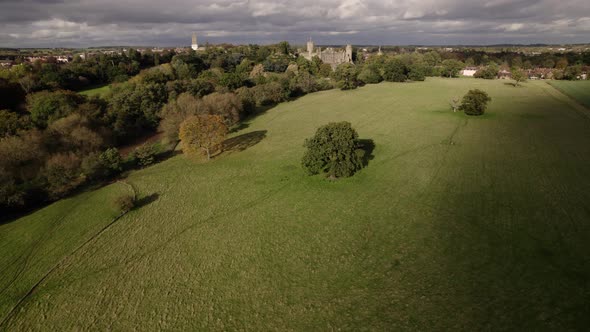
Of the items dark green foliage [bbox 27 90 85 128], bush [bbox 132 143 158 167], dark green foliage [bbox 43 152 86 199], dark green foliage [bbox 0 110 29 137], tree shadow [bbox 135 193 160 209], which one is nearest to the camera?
tree shadow [bbox 135 193 160 209]

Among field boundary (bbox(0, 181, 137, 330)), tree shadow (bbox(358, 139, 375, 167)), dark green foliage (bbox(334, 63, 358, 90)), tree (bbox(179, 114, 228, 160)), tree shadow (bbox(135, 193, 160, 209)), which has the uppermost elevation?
dark green foliage (bbox(334, 63, 358, 90))

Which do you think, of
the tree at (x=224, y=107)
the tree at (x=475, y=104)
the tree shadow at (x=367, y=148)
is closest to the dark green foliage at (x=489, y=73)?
the tree at (x=475, y=104)

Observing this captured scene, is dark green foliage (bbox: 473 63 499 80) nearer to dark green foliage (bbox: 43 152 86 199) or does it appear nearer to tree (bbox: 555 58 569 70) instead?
tree (bbox: 555 58 569 70)

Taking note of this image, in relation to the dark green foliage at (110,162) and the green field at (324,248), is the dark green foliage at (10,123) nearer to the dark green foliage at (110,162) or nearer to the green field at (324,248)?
the dark green foliage at (110,162)

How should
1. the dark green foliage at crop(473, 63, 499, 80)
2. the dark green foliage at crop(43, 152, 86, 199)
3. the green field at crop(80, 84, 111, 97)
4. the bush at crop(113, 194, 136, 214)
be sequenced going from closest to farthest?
the bush at crop(113, 194, 136, 214) → the dark green foliage at crop(43, 152, 86, 199) → the green field at crop(80, 84, 111, 97) → the dark green foliage at crop(473, 63, 499, 80)

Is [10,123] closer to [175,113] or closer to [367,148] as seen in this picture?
[175,113]

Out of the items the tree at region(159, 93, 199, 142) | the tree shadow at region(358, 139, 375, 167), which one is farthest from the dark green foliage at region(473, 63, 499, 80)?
the tree at region(159, 93, 199, 142)

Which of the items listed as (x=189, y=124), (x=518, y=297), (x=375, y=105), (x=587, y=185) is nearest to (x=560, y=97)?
(x=375, y=105)

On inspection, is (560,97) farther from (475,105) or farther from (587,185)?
(587,185)
